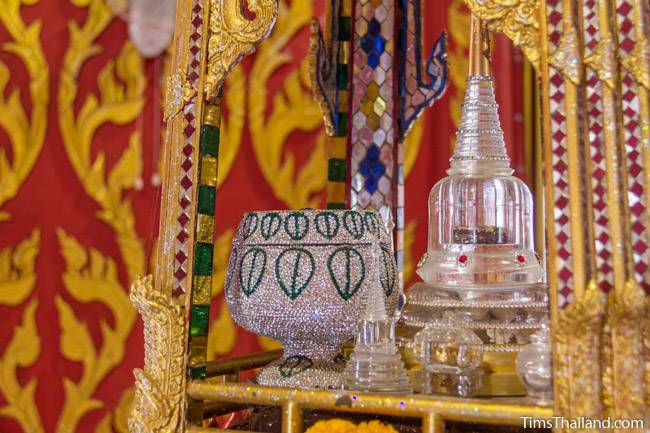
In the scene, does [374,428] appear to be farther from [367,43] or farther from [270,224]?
[367,43]

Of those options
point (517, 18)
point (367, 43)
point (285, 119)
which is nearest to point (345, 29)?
point (367, 43)

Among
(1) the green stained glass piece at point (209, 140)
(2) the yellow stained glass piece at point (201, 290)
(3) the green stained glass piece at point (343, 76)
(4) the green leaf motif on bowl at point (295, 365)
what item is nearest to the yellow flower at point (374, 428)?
(4) the green leaf motif on bowl at point (295, 365)

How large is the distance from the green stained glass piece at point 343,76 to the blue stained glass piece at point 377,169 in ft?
0.45

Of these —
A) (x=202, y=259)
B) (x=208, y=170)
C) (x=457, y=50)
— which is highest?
(x=457, y=50)

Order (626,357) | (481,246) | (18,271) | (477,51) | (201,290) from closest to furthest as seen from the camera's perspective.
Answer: (626,357) → (201,290) → (481,246) → (477,51) → (18,271)

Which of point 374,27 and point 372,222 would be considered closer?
point 372,222

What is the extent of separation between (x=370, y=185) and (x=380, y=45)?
0.23 meters

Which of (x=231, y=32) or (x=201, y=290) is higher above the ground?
(x=231, y=32)

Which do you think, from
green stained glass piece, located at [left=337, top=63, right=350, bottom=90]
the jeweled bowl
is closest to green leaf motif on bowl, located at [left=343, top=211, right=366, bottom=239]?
the jeweled bowl

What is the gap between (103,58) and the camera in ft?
5.21

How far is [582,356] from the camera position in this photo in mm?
681

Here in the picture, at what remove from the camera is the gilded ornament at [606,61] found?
2.34 ft

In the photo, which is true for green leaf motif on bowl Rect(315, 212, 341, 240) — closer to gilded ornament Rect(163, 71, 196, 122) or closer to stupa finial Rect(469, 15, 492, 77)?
gilded ornament Rect(163, 71, 196, 122)

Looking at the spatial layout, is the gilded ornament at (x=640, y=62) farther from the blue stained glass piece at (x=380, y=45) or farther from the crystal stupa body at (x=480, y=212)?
the blue stained glass piece at (x=380, y=45)
